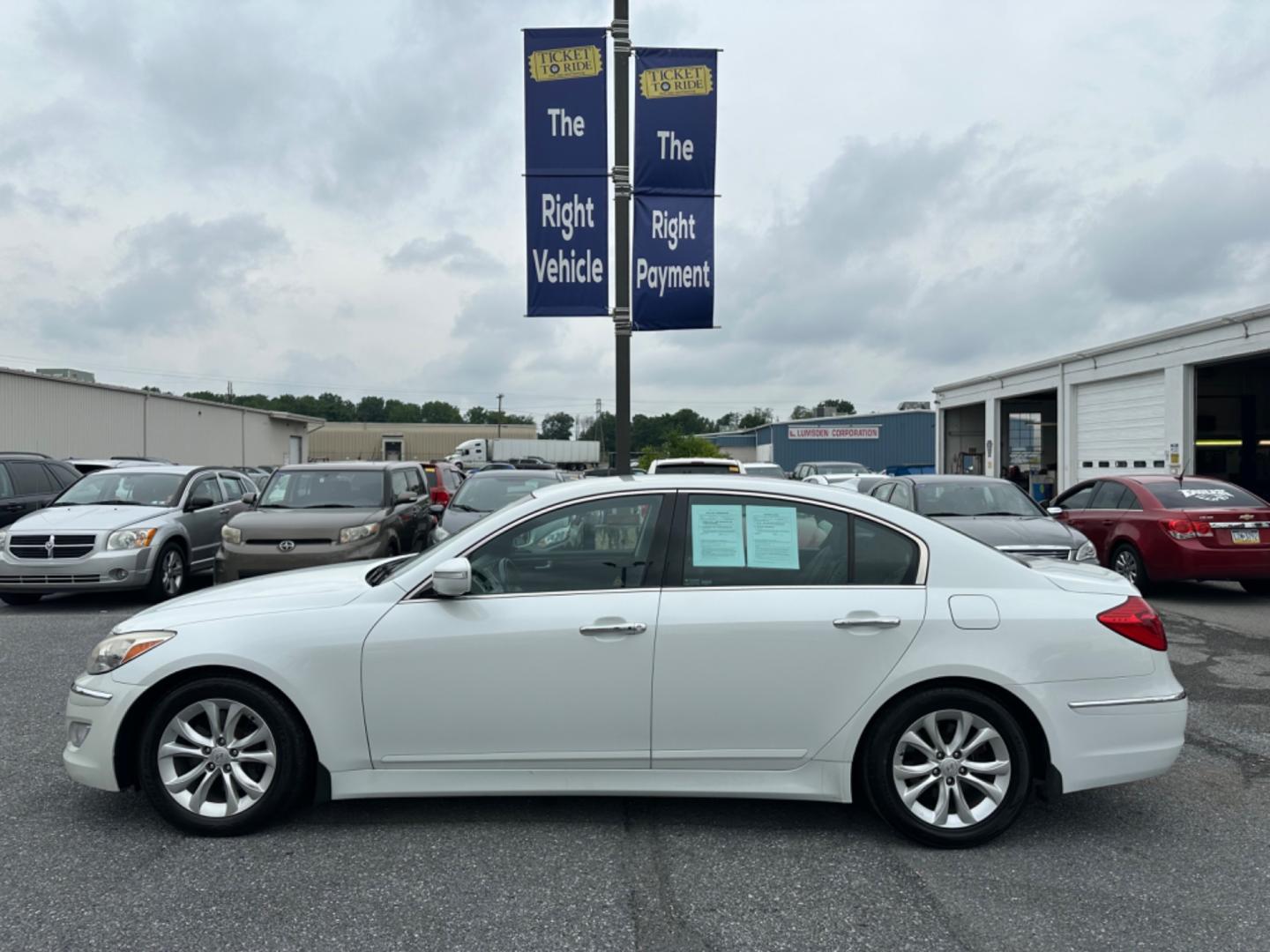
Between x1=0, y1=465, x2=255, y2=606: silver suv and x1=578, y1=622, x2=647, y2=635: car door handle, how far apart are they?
27.6 ft

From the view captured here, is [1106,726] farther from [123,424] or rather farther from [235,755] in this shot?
[123,424]

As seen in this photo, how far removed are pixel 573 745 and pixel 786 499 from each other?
4.67 feet

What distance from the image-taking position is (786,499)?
14.0 ft

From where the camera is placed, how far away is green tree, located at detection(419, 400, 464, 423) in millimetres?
130375

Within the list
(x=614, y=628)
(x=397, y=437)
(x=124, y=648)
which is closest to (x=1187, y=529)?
(x=614, y=628)

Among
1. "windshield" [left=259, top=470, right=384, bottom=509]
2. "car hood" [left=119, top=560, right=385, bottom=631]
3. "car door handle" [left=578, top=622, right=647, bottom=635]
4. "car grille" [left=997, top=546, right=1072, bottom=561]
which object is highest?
"windshield" [left=259, top=470, right=384, bottom=509]

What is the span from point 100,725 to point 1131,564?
35.8ft

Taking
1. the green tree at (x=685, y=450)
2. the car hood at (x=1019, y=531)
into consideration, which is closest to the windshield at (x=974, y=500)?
the car hood at (x=1019, y=531)

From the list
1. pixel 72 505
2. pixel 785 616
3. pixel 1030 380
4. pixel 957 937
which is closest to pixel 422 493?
pixel 72 505

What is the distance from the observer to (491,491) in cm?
1231

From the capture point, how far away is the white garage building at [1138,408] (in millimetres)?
20406

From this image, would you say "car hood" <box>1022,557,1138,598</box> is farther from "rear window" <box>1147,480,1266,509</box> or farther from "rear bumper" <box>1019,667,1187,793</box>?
"rear window" <box>1147,480,1266,509</box>

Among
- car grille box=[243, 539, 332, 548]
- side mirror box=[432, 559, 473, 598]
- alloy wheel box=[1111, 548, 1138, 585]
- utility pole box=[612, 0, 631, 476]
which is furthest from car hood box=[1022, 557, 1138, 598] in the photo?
car grille box=[243, 539, 332, 548]

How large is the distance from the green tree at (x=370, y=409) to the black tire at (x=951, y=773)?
125526 millimetres
